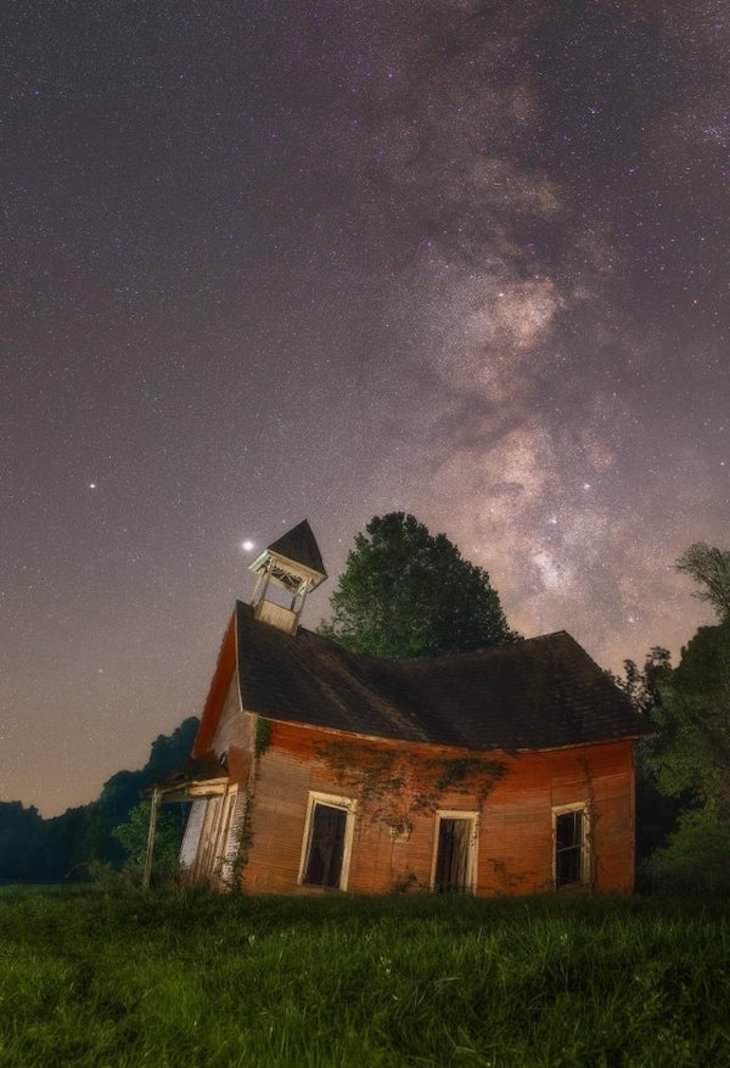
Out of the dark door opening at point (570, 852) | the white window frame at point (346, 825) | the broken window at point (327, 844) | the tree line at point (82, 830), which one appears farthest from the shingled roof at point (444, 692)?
the tree line at point (82, 830)

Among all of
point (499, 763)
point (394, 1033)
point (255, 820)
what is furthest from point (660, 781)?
point (394, 1033)

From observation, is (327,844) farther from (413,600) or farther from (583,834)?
(413,600)

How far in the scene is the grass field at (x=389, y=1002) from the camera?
3613 mm

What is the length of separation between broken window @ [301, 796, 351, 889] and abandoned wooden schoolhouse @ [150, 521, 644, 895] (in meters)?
0.06

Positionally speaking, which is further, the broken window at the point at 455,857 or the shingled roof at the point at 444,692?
the shingled roof at the point at 444,692

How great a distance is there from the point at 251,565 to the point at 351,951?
1736 centimetres

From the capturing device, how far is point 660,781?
70.1ft

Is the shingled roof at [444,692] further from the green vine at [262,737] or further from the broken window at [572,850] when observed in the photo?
the broken window at [572,850]

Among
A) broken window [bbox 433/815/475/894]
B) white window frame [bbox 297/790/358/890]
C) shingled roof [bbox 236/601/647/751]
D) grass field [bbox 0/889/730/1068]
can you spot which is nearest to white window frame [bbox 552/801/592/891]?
shingled roof [bbox 236/601/647/751]

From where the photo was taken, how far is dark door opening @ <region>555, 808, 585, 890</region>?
53.1 feet

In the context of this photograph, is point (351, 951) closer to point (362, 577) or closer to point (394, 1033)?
point (394, 1033)

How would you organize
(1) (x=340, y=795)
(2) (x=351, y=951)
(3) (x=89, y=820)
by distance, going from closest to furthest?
1. (2) (x=351, y=951)
2. (1) (x=340, y=795)
3. (3) (x=89, y=820)

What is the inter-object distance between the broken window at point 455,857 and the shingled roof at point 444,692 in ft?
7.23

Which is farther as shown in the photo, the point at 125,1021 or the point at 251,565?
the point at 251,565
